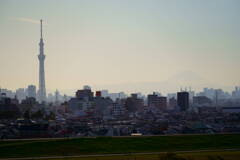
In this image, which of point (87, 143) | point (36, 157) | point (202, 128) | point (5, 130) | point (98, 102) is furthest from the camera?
point (98, 102)

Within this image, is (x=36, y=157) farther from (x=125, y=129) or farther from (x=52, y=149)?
(x=125, y=129)

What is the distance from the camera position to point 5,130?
3953 centimetres

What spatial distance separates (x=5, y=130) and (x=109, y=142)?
16981 mm

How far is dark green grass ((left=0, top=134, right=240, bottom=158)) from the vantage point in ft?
79.5

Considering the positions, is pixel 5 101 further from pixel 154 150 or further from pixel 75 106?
pixel 154 150

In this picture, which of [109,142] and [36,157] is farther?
[109,142]

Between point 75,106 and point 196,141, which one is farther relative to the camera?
point 75,106

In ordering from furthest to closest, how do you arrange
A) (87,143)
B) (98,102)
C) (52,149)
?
1. (98,102)
2. (87,143)
3. (52,149)

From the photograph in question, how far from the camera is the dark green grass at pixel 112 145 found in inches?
954

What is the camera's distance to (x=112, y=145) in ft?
86.3

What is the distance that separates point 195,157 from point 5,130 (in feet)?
81.8

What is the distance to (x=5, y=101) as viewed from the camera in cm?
6875

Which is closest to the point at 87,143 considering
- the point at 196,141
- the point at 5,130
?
the point at 196,141

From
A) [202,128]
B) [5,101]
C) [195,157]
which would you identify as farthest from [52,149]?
[5,101]
